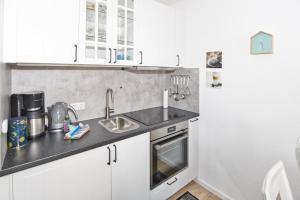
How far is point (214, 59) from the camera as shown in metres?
1.87

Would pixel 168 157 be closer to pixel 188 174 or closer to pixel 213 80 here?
pixel 188 174

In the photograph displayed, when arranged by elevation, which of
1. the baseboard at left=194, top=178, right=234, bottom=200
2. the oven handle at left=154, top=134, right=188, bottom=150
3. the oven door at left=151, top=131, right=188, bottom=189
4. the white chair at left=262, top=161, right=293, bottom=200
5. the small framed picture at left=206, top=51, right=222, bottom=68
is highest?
the small framed picture at left=206, top=51, right=222, bottom=68

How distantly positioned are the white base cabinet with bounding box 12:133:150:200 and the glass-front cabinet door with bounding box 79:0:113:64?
76cm

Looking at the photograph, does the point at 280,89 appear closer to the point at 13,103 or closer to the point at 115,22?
the point at 115,22

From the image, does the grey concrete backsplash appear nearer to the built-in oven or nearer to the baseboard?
the built-in oven

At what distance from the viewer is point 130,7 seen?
1662 millimetres

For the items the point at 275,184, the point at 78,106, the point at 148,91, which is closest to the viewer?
the point at 275,184

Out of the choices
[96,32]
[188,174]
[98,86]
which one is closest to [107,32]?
[96,32]

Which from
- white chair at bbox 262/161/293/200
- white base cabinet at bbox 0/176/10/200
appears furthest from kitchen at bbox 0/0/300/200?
white chair at bbox 262/161/293/200

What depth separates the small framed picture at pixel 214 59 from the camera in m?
1.83

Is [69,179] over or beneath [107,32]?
beneath

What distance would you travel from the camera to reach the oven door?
1688 mm

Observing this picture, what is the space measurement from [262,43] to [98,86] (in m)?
1.64

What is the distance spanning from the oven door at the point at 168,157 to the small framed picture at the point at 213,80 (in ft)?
2.05
